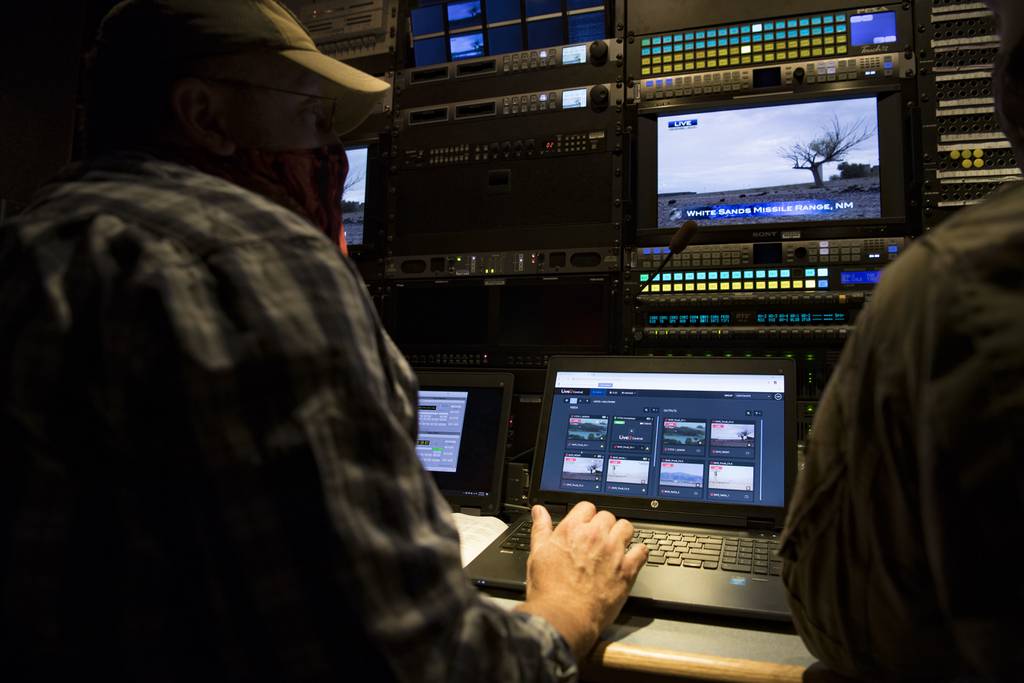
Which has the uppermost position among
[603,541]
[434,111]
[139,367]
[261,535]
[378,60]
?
[378,60]

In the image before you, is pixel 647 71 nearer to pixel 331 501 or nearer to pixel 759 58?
pixel 759 58

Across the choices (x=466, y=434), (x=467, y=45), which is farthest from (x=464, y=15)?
(x=466, y=434)

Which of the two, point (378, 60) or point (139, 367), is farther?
point (378, 60)

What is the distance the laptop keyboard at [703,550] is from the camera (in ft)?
3.31

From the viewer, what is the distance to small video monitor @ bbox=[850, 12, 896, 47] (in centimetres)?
169

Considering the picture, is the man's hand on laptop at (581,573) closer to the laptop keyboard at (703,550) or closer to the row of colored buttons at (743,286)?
the laptop keyboard at (703,550)

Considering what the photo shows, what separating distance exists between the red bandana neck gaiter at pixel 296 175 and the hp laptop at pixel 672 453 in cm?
56

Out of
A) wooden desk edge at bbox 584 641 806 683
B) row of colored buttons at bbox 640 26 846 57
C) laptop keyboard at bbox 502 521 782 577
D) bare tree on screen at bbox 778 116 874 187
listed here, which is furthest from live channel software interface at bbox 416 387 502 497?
row of colored buttons at bbox 640 26 846 57

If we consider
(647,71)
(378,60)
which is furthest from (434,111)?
(647,71)

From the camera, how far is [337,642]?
0.50m

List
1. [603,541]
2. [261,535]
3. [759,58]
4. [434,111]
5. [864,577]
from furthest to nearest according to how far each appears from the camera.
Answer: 1. [434,111]
2. [759,58]
3. [603,541]
4. [864,577]
5. [261,535]

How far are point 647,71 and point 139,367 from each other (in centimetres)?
166

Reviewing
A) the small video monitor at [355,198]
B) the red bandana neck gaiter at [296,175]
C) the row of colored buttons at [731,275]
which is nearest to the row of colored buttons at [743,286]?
the row of colored buttons at [731,275]

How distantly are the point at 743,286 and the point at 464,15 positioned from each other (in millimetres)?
1164
